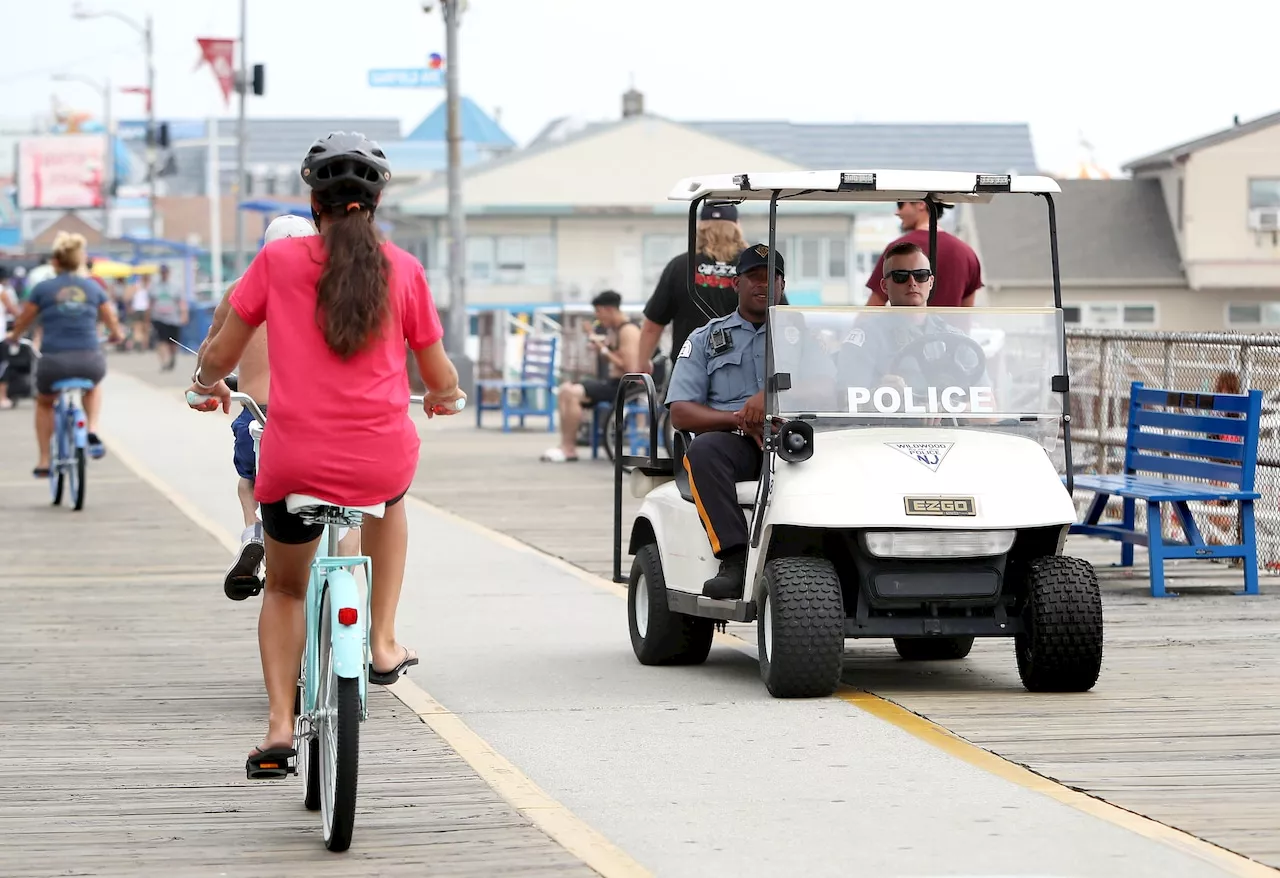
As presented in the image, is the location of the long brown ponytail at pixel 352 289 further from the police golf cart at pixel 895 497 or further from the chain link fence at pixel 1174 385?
the chain link fence at pixel 1174 385

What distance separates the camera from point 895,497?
27.8ft

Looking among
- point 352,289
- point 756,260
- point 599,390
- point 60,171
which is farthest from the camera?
point 60,171

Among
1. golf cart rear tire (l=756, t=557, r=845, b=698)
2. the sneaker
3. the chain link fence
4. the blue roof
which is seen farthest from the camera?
the blue roof

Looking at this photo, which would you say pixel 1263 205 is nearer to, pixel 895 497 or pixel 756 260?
pixel 756 260

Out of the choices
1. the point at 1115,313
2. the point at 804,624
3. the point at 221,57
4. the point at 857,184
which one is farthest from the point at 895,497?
the point at 221,57

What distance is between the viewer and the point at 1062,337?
30.5 feet

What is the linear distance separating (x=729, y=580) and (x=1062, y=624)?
1.24 metres

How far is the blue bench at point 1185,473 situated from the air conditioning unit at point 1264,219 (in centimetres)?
4570

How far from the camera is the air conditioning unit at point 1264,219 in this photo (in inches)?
2254

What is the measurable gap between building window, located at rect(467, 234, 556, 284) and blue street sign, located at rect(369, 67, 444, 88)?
42168mm

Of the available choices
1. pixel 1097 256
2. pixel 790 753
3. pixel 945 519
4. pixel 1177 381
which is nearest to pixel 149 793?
pixel 790 753

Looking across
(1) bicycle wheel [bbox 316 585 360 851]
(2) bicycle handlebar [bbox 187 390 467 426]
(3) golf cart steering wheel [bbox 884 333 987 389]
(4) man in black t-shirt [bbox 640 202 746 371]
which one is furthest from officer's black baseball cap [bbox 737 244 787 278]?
(1) bicycle wheel [bbox 316 585 360 851]

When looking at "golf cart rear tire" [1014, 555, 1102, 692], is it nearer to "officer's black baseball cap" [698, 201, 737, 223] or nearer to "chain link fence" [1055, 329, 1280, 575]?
"chain link fence" [1055, 329, 1280, 575]

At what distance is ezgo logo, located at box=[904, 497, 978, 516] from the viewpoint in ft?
27.7
